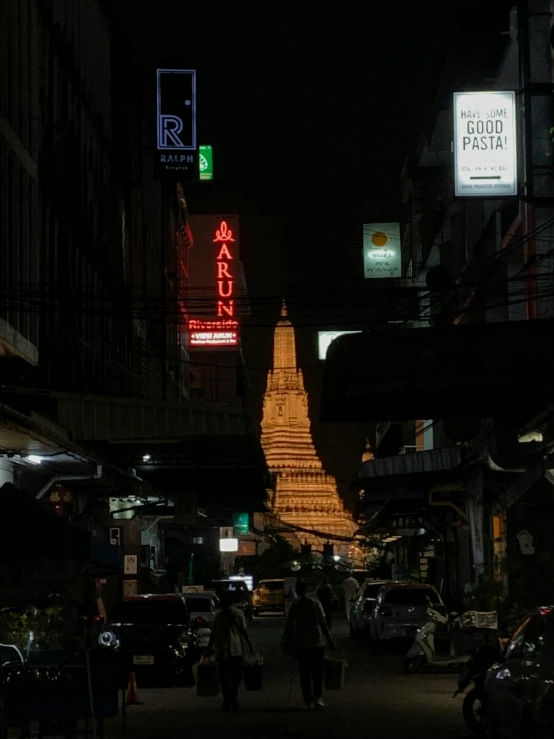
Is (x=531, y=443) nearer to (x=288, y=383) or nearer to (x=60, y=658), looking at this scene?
(x=60, y=658)

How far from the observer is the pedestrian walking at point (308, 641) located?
18.0 metres

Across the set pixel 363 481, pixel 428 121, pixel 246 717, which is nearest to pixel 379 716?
pixel 246 717

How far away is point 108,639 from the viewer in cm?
2162

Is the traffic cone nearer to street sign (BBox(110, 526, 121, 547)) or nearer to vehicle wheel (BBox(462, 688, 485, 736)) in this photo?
vehicle wheel (BBox(462, 688, 485, 736))

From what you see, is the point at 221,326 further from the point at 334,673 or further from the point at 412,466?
the point at 334,673

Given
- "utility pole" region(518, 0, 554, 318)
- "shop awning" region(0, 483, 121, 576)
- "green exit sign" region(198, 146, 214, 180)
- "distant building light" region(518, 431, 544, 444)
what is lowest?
"shop awning" region(0, 483, 121, 576)

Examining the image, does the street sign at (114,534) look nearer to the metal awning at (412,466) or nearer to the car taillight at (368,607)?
the car taillight at (368,607)

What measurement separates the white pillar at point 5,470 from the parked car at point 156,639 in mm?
3095

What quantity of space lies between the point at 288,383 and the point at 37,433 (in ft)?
476

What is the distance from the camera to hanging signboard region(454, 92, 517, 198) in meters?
26.1

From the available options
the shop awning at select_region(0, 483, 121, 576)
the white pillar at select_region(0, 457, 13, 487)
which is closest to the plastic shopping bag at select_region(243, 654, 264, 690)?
the white pillar at select_region(0, 457, 13, 487)

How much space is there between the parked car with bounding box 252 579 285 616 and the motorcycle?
47.3 metres

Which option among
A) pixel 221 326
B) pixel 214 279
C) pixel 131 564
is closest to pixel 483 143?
pixel 131 564

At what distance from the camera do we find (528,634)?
12.7 metres
